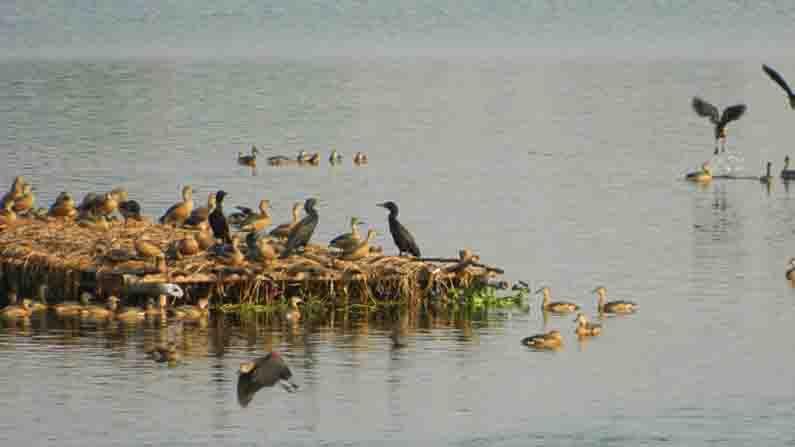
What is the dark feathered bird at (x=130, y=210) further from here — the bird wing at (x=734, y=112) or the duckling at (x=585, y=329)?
the bird wing at (x=734, y=112)

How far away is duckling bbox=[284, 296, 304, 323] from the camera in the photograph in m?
30.5

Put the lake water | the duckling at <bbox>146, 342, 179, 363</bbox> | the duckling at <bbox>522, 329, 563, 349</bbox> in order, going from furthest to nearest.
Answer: the duckling at <bbox>522, 329, 563, 349</bbox> < the duckling at <bbox>146, 342, 179, 363</bbox> < the lake water

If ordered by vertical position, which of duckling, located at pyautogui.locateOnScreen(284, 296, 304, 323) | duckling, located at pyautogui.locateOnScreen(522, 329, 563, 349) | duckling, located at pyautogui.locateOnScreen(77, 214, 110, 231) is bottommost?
duckling, located at pyautogui.locateOnScreen(522, 329, 563, 349)

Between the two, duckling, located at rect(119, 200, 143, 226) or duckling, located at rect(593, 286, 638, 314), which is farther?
duckling, located at rect(119, 200, 143, 226)

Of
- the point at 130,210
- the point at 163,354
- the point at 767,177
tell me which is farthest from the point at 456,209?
the point at 163,354

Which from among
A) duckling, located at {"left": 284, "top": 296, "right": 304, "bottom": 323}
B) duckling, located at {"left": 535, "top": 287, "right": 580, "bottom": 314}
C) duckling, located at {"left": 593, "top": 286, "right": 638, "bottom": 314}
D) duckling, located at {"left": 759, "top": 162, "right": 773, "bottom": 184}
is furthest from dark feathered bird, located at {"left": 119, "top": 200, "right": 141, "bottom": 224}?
duckling, located at {"left": 759, "top": 162, "right": 773, "bottom": 184}

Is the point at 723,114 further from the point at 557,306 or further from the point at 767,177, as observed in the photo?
the point at 557,306

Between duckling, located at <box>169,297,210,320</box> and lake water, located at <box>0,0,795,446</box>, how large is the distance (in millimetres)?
387

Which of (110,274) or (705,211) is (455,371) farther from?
(705,211)

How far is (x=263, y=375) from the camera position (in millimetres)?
22109

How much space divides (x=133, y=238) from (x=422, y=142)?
31.5m

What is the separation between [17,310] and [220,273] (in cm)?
318

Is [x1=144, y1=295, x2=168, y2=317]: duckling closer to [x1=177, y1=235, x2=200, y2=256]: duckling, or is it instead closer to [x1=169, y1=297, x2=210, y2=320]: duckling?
[x1=169, y1=297, x2=210, y2=320]: duckling

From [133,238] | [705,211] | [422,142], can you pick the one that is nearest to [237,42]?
[422,142]
